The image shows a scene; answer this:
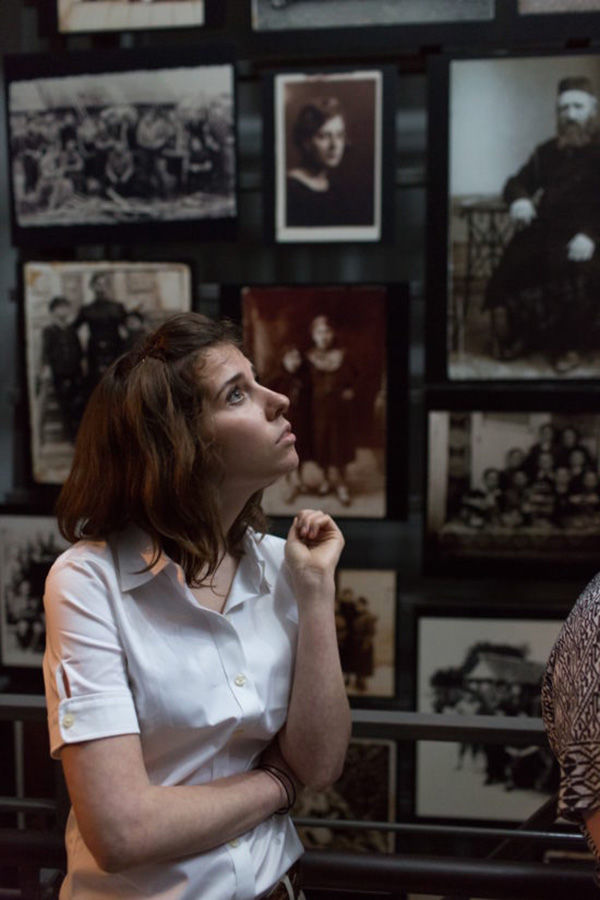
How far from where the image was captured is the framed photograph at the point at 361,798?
256 centimetres

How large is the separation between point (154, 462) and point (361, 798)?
1743 mm

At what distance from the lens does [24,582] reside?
2727 mm

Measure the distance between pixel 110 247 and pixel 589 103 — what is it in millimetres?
1438

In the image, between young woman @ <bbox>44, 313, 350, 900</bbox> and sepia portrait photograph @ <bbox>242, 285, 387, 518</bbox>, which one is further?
sepia portrait photograph @ <bbox>242, 285, 387, 518</bbox>

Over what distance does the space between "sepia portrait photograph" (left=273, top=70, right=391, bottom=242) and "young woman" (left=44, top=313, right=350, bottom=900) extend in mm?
1159

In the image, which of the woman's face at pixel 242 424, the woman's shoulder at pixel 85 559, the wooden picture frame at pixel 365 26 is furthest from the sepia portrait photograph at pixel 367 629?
the wooden picture frame at pixel 365 26

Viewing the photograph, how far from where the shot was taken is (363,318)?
97.8 inches

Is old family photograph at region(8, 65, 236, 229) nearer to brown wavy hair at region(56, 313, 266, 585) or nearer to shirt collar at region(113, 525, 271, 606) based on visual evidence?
brown wavy hair at region(56, 313, 266, 585)

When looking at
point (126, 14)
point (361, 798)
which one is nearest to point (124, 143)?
point (126, 14)

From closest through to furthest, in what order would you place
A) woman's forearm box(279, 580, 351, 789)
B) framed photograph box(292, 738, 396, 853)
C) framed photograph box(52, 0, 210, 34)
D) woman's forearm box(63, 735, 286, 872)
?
woman's forearm box(63, 735, 286, 872) → woman's forearm box(279, 580, 351, 789) → framed photograph box(52, 0, 210, 34) → framed photograph box(292, 738, 396, 853)

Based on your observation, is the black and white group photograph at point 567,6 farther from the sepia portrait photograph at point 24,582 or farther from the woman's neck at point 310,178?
the sepia portrait photograph at point 24,582

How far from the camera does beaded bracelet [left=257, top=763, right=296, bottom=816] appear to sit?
1311 mm

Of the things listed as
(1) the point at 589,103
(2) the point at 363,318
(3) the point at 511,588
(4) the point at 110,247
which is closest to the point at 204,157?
(4) the point at 110,247

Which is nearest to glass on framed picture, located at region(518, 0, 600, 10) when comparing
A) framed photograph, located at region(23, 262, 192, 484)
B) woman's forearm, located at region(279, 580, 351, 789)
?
framed photograph, located at region(23, 262, 192, 484)
